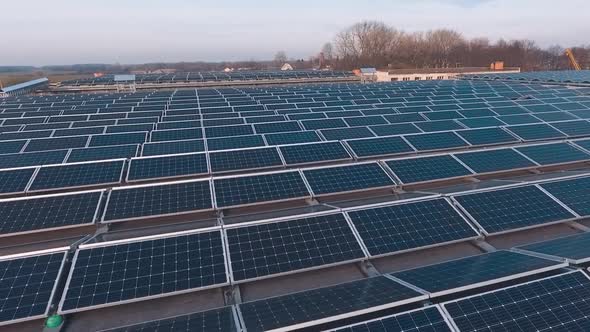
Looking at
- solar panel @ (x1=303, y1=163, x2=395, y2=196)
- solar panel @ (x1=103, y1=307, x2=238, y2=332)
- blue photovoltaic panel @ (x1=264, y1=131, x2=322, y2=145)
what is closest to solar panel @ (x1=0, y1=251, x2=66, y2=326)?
solar panel @ (x1=103, y1=307, x2=238, y2=332)

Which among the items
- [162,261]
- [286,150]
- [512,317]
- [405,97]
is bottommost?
[512,317]

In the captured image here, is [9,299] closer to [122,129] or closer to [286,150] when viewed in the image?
[286,150]

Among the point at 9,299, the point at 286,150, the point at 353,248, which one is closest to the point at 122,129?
the point at 286,150

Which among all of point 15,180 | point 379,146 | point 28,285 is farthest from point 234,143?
point 28,285

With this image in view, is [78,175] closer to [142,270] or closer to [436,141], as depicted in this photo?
[142,270]

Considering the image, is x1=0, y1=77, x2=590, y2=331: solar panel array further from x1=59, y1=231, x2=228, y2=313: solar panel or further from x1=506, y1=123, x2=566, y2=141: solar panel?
x1=506, y1=123, x2=566, y2=141: solar panel

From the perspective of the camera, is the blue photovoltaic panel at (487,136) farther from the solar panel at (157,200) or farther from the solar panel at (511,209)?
the solar panel at (157,200)
